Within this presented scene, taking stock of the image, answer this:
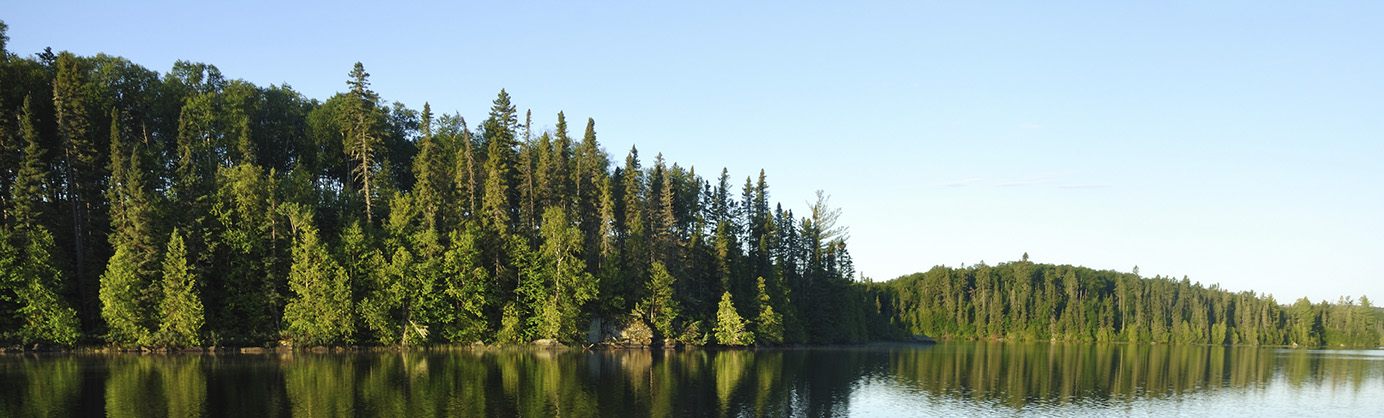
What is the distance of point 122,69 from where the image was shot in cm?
9369

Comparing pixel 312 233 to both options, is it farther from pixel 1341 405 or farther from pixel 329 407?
pixel 1341 405

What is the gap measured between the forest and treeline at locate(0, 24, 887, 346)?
0.25 metres

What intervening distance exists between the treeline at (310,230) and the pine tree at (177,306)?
0.20 meters

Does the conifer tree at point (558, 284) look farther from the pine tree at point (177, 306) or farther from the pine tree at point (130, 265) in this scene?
the pine tree at point (130, 265)

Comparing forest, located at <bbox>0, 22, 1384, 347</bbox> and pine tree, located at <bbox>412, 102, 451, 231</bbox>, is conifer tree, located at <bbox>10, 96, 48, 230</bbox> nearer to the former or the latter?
forest, located at <bbox>0, 22, 1384, 347</bbox>

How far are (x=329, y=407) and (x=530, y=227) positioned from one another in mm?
55868

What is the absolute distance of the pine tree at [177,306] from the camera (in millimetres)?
70812

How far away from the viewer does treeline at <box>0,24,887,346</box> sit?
236ft

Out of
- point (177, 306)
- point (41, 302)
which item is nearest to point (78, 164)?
point (41, 302)

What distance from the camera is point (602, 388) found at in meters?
52.8

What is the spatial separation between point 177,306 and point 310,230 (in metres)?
12.6

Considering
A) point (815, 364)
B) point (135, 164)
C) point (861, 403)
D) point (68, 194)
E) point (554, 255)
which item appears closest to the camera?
point (861, 403)

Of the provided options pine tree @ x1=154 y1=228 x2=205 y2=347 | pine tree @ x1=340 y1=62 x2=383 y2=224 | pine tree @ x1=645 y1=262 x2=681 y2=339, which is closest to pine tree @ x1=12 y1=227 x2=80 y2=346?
pine tree @ x1=154 y1=228 x2=205 y2=347

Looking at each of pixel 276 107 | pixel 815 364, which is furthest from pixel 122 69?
pixel 815 364
